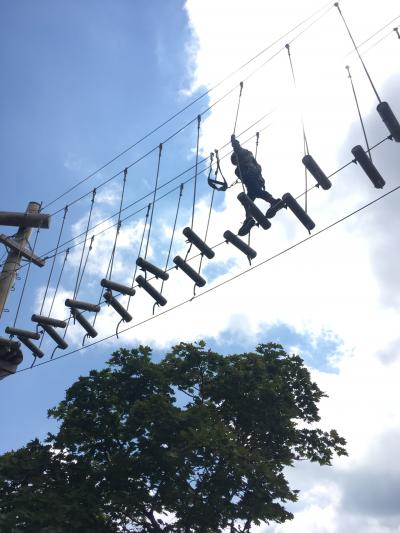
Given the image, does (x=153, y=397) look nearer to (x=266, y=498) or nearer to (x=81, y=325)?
(x=81, y=325)

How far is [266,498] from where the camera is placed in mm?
10992

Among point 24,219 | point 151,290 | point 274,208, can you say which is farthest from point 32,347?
point 274,208

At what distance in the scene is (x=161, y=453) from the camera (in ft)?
35.0

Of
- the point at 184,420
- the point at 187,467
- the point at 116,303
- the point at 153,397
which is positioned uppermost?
the point at 116,303

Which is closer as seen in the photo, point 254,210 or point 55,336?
point 254,210

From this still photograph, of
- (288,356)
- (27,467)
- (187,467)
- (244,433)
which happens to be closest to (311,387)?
(288,356)

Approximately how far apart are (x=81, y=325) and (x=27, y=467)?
332 centimetres

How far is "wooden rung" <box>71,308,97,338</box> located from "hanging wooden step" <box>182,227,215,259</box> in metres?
3.38

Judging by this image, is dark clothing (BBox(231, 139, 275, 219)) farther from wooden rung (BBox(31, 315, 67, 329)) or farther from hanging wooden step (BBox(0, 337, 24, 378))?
hanging wooden step (BBox(0, 337, 24, 378))

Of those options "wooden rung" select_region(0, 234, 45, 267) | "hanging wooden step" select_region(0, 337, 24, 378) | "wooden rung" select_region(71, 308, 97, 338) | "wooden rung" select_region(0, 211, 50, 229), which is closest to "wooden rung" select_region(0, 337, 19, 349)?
"hanging wooden step" select_region(0, 337, 24, 378)

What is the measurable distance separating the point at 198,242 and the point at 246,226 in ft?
2.60

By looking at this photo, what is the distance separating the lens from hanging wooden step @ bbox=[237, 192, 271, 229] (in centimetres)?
730

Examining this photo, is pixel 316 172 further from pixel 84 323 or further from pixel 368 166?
pixel 84 323

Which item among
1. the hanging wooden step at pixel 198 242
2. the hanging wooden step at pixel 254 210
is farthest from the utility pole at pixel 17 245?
the hanging wooden step at pixel 254 210
